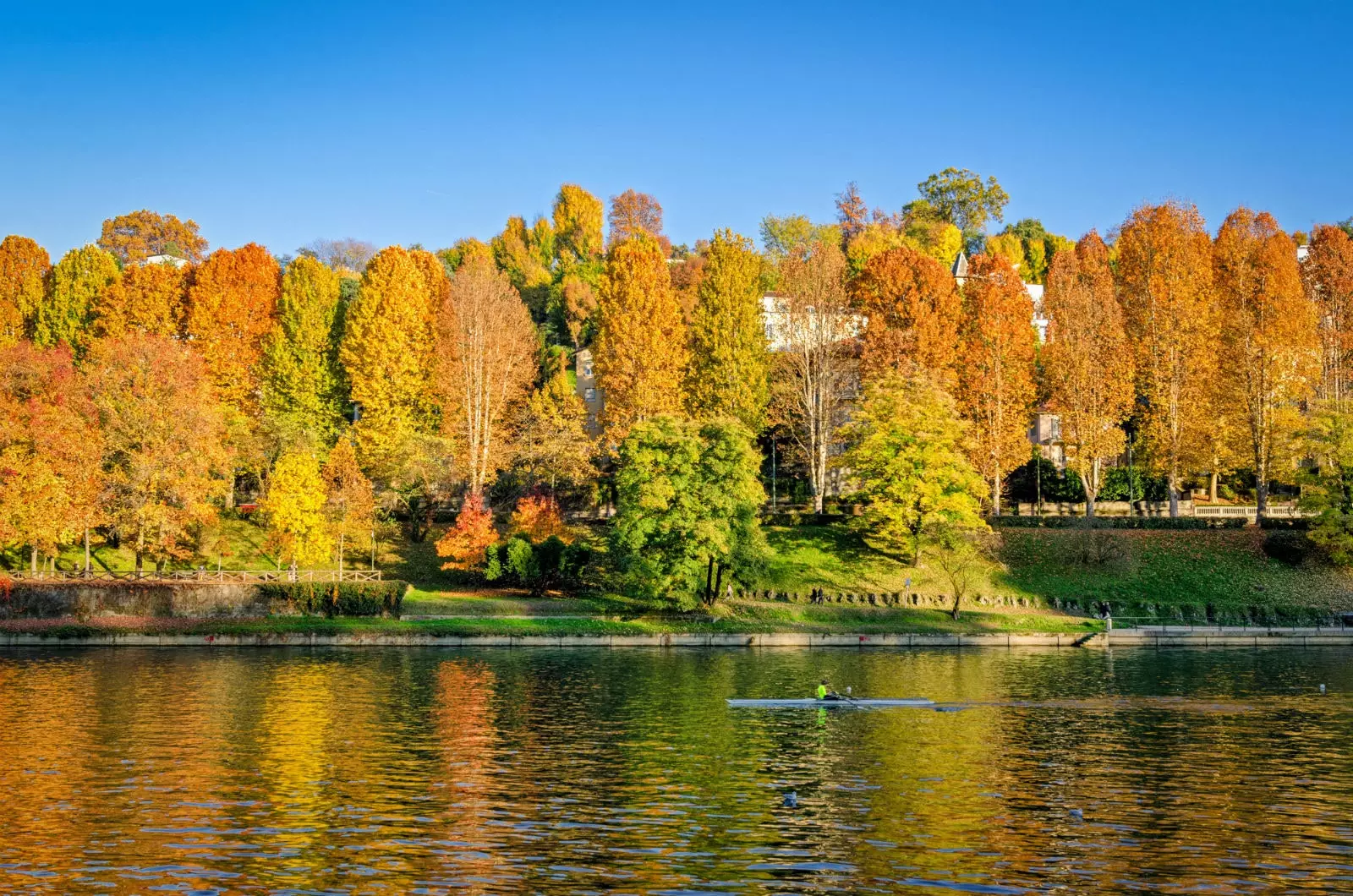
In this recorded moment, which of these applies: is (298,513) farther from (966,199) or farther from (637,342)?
(966,199)

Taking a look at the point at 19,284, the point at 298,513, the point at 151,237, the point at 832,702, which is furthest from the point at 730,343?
the point at 151,237

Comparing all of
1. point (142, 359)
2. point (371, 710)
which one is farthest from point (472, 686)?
point (142, 359)

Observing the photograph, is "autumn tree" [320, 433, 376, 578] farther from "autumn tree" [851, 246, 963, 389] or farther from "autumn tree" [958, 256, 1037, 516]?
"autumn tree" [958, 256, 1037, 516]

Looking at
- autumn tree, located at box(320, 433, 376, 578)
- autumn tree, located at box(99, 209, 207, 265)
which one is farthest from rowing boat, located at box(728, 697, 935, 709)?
autumn tree, located at box(99, 209, 207, 265)

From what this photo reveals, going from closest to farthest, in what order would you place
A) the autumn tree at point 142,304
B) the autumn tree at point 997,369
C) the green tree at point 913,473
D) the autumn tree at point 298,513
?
the autumn tree at point 298,513
the green tree at point 913,473
the autumn tree at point 997,369
the autumn tree at point 142,304

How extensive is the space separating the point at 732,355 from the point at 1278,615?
37.9 m

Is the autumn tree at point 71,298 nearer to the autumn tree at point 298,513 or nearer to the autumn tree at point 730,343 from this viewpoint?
the autumn tree at point 298,513

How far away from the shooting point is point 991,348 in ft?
268

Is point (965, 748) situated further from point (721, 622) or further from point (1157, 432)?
point (1157, 432)

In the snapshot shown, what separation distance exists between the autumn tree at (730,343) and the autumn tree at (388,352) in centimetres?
2024

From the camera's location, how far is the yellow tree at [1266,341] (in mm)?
77375

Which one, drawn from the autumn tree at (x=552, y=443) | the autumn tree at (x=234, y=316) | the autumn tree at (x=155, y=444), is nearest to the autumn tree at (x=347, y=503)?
the autumn tree at (x=155, y=444)

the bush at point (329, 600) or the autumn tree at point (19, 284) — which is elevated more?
the autumn tree at point (19, 284)

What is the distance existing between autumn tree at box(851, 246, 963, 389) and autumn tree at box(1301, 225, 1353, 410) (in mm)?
25610
